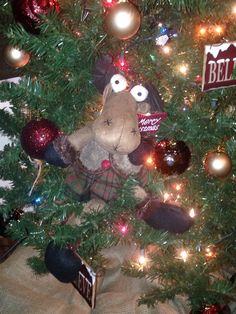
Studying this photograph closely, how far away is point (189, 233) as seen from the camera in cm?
94

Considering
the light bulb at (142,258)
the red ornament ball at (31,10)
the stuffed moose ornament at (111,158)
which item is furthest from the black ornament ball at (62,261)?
the red ornament ball at (31,10)

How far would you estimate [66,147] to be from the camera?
2.76 feet

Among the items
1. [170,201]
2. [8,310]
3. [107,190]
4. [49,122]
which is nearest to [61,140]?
[49,122]

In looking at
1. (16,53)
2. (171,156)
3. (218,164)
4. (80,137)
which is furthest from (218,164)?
(16,53)

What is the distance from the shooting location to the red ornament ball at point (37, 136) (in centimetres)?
82

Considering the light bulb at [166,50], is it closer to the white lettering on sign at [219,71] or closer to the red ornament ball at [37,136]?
the white lettering on sign at [219,71]

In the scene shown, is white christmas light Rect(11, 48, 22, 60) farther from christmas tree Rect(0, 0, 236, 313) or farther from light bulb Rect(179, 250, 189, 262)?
light bulb Rect(179, 250, 189, 262)

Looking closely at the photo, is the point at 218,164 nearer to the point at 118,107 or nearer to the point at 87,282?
the point at 118,107

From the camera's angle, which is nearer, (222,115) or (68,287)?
(222,115)

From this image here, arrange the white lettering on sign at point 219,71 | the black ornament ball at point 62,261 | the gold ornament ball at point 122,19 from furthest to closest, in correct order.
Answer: the black ornament ball at point 62,261 < the white lettering on sign at point 219,71 < the gold ornament ball at point 122,19

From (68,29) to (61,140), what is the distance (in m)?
0.25

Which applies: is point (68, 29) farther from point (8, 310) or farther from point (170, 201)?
point (8, 310)

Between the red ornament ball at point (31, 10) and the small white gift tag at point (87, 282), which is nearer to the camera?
the red ornament ball at point (31, 10)

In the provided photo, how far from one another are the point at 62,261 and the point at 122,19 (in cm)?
57
